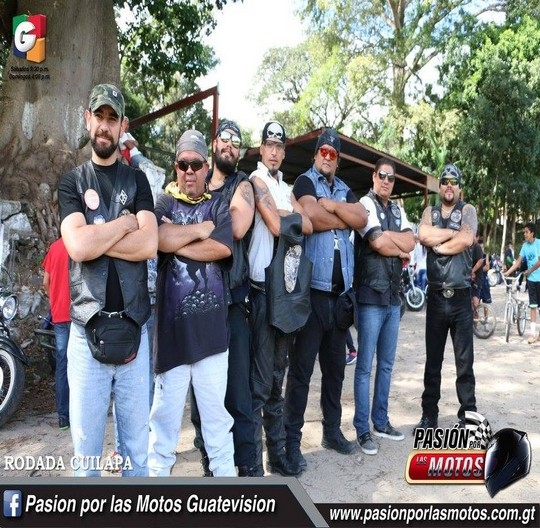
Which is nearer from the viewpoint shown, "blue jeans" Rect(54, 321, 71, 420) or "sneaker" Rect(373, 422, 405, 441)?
"sneaker" Rect(373, 422, 405, 441)

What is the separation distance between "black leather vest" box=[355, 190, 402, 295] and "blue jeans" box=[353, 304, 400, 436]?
0.19 metres

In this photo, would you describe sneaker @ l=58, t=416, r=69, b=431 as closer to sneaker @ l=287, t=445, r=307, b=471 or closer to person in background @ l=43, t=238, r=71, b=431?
person in background @ l=43, t=238, r=71, b=431

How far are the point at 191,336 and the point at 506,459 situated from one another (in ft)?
8.24

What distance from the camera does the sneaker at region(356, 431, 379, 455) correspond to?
3.92 m

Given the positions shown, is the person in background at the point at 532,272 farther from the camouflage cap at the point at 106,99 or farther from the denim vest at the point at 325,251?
the camouflage cap at the point at 106,99

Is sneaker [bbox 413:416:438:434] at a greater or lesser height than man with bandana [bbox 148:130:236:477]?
lesser

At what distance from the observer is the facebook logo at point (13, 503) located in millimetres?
2453

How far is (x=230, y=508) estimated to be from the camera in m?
2.55

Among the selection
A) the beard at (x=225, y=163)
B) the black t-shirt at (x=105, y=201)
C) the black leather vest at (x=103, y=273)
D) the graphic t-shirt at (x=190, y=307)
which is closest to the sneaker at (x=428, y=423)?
the graphic t-shirt at (x=190, y=307)

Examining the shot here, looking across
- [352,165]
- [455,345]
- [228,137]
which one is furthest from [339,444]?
[352,165]

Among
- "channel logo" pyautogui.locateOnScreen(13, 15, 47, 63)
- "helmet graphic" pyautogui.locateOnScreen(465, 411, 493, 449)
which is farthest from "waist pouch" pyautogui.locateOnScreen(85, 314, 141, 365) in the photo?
"channel logo" pyautogui.locateOnScreen(13, 15, 47, 63)

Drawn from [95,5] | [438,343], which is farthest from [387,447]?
[95,5]

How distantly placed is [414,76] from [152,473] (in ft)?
76.5

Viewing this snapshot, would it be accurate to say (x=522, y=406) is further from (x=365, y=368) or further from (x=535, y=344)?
(x=535, y=344)
